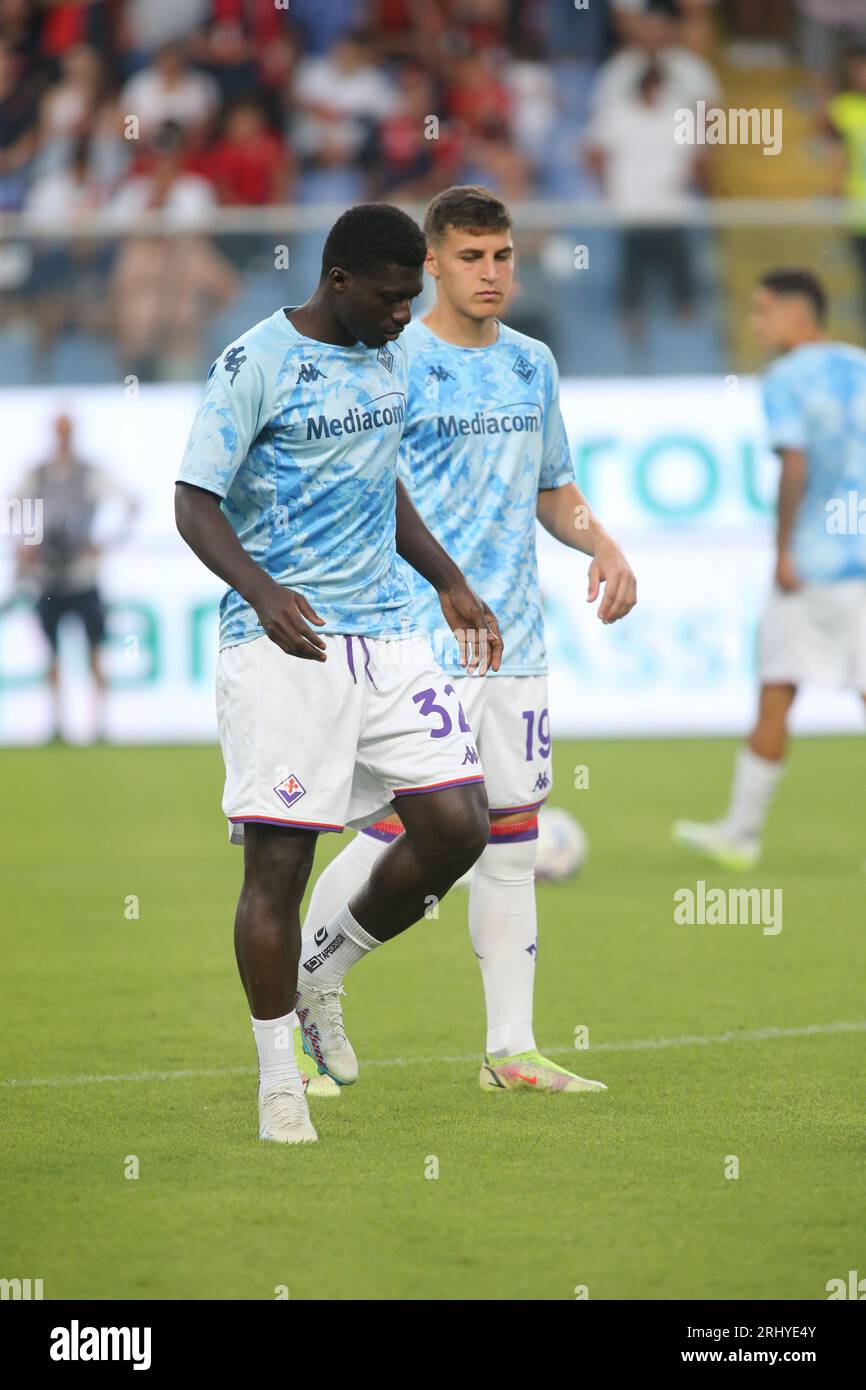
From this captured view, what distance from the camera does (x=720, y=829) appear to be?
10.1 m

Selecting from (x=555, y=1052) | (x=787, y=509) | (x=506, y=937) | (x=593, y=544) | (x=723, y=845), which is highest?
(x=787, y=509)

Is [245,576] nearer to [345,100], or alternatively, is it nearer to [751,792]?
[751,792]

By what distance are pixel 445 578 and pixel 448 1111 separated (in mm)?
1344

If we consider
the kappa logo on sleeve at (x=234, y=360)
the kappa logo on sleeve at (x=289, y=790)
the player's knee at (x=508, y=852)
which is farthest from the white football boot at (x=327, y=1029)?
the kappa logo on sleeve at (x=234, y=360)

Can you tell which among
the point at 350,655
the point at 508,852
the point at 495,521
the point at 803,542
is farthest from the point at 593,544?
the point at 803,542

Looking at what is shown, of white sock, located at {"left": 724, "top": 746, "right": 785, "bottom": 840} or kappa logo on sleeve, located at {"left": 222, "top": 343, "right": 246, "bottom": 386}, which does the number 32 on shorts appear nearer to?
kappa logo on sleeve, located at {"left": 222, "top": 343, "right": 246, "bottom": 386}

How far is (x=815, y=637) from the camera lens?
9836mm

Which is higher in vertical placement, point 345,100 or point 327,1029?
point 345,100

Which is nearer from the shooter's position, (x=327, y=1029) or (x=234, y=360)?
(x=234, y=360)

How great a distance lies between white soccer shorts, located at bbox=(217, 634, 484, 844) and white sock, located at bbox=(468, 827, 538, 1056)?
2.13 feet

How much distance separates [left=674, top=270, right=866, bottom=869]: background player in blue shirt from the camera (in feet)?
32.2

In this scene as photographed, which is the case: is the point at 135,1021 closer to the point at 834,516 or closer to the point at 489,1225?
the point at 489,1225

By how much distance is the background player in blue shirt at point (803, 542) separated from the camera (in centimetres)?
983
